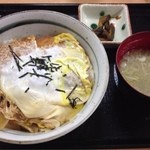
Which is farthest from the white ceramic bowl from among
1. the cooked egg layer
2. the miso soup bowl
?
the cooked egg layer

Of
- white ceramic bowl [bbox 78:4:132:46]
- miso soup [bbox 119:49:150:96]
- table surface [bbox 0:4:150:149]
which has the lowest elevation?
table surface [bbox 0:4:150:149]

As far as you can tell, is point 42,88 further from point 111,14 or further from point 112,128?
point 111,14

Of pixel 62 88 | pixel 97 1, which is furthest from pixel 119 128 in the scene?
pixel 97 1

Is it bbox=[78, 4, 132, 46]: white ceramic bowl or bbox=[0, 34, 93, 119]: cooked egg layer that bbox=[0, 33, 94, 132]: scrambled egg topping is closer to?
bbox=[0, 34, 93, 119]: cooked egg layer

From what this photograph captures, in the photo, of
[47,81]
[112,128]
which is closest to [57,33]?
[47,81]

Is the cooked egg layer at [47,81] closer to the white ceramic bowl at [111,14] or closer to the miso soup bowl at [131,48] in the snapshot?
the miso soup bowl at [131,48]

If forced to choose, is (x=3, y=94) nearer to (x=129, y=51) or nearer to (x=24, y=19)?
(x=24, y=19)
